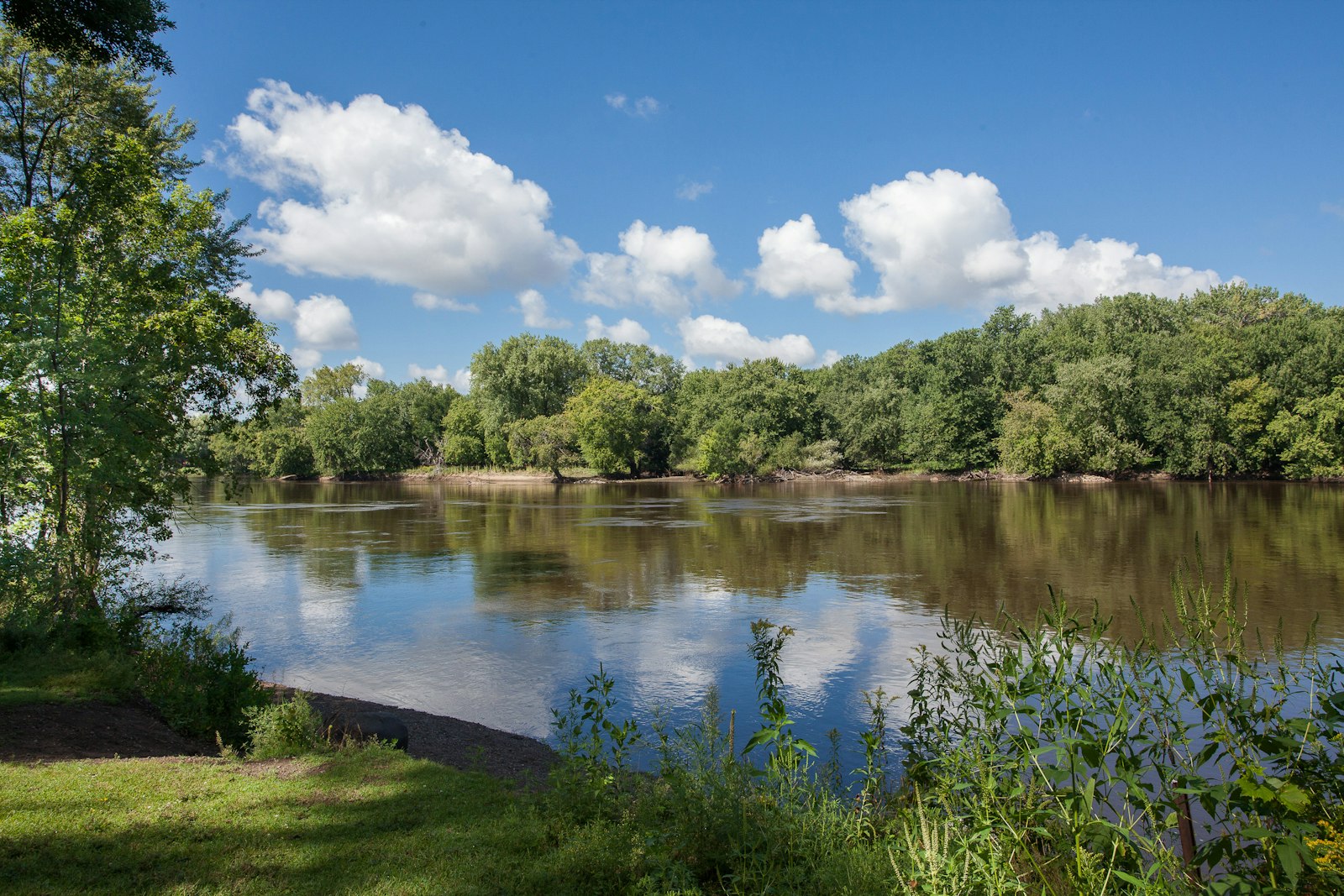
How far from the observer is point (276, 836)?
16.3 feet

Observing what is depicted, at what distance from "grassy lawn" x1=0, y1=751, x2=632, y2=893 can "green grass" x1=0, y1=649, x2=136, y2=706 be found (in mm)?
2662

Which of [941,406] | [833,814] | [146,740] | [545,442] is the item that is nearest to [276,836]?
[146,740]

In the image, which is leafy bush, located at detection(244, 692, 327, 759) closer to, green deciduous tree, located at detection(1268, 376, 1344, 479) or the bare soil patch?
the bare soil patch

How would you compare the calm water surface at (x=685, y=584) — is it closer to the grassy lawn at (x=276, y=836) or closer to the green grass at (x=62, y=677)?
the green grass at (x=62, y=677)

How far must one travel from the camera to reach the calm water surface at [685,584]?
12430 mm

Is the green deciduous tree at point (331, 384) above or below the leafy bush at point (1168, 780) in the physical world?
above

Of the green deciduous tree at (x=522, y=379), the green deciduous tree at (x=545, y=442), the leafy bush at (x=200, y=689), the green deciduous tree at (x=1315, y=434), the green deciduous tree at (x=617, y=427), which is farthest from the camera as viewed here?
the green deciduous tree at (x=522, y=379)

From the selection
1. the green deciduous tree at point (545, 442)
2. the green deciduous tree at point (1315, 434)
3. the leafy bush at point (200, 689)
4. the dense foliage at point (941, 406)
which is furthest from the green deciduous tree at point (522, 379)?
the leafy bush at point (200, 689)

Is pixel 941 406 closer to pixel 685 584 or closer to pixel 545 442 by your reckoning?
pixel 545 442

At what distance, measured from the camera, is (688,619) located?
1631 centimetres

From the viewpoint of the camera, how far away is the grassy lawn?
432 cm

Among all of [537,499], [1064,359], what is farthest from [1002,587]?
[1064,359]

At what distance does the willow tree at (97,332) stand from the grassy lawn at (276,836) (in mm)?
5900

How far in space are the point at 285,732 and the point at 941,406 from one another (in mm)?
73203
